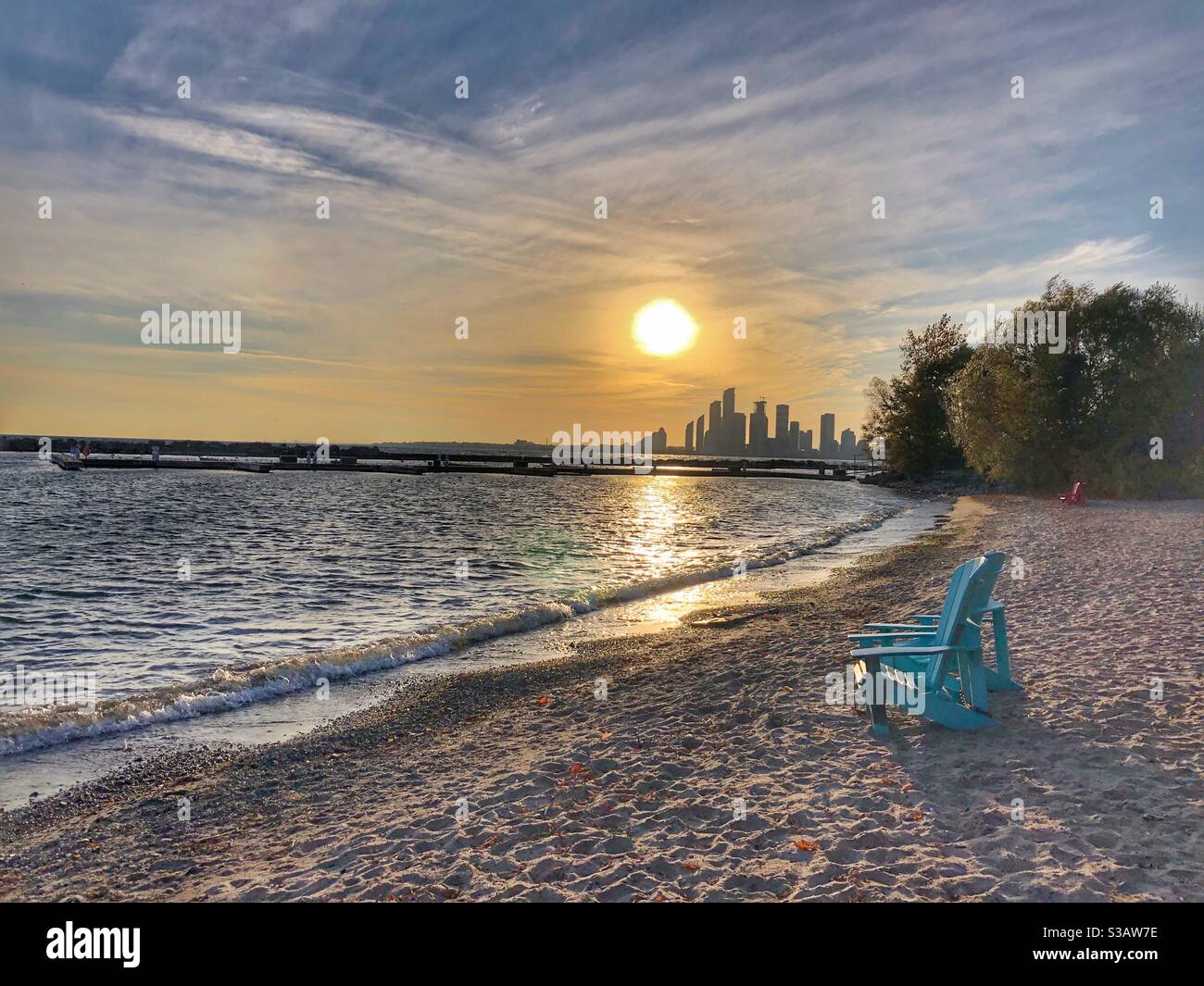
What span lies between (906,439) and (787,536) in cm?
6236

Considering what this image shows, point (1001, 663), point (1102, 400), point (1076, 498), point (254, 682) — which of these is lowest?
point (254, 682)

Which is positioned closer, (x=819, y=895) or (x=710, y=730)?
(x=819, y=895)

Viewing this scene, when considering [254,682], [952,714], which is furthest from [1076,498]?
[254,682]

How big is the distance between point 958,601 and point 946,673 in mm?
785

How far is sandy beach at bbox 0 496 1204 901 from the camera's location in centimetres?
474

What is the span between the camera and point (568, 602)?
18.0m

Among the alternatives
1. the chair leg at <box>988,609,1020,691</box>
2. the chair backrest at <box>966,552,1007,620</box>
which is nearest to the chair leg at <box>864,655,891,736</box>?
the chair backrest at <box>966,552,1007,620</box>

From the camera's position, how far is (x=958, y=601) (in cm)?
718

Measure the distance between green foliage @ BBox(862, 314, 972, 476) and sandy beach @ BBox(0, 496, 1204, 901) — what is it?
8370 centimetres

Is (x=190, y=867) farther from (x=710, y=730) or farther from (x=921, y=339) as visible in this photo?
(x=921, y=339)

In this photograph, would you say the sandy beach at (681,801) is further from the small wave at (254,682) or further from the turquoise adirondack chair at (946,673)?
the small wave at (254,682)

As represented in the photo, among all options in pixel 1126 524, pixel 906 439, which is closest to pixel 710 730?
pixel 1126 524

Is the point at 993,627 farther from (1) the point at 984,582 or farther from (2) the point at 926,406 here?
(2) the point at 926,406

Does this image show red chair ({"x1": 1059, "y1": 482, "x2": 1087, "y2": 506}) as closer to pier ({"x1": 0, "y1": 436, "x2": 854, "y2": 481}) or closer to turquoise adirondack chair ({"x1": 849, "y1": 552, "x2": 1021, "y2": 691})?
turquoise adirondack chair ({"x1": 849, "y1": 552, "x2": 1021, "y2": 691})
